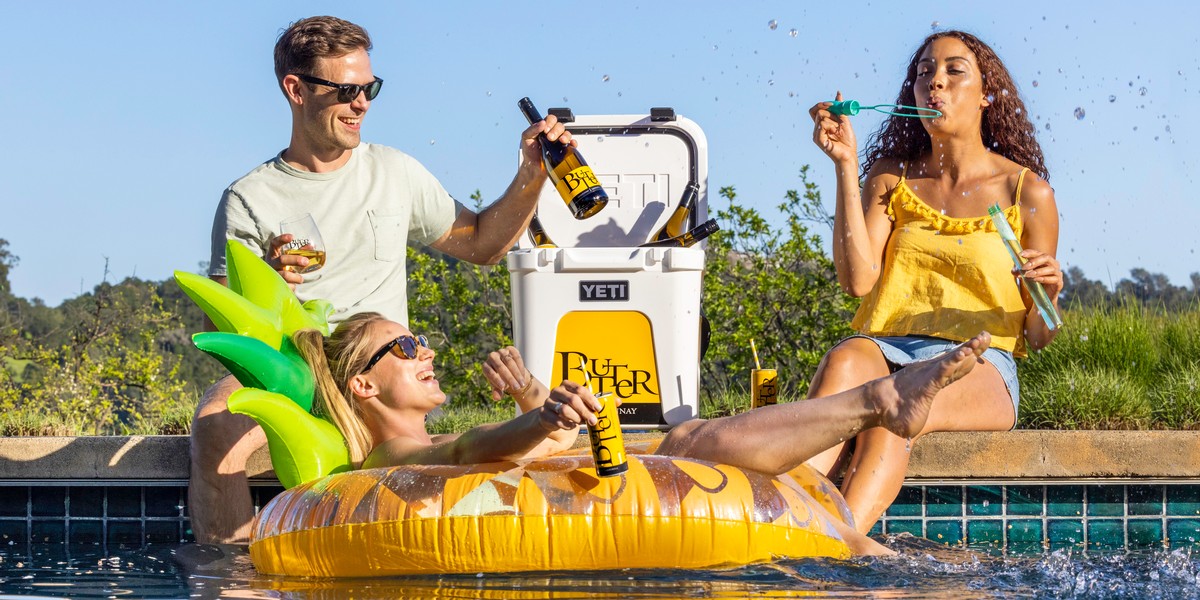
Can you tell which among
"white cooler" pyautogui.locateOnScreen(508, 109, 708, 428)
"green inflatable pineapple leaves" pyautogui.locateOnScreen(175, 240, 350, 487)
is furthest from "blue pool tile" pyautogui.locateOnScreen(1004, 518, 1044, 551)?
"green inflatable pineapple leaves" pyautogui.locateOnScreen(175, 240, 350, 487)

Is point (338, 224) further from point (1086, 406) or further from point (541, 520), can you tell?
point (1086, 406)

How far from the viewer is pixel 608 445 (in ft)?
9.89

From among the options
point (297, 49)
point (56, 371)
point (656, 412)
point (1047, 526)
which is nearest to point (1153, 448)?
point (1047, 526)

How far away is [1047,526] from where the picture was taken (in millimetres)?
4273

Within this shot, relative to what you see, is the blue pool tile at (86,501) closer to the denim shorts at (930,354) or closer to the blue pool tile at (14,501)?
the blue pool tile at (14,501)

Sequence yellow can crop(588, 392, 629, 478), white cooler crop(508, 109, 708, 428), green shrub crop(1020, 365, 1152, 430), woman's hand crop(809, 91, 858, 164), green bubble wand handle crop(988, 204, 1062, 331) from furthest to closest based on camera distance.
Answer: green shrub crop(1020, 365, 1152, 430)
white cooler crop(508, 109, 708, 428)
woman's hand crop(809, 91, 858, 164)
green bubble wand handle crop(988, 204, 1062, 331)
yellow can crop(588, 392, 629, 478)

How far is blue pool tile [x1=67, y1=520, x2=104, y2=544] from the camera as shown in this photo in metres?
4.43

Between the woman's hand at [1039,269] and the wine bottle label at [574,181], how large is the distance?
1.29m

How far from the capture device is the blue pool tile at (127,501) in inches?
174

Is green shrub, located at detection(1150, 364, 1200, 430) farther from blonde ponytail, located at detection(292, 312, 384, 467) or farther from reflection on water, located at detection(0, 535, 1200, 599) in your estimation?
blonde ponytail, located at detection(292, 312, 384, 467)

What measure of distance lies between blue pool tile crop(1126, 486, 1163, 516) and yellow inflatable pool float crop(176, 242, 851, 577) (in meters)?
1.55

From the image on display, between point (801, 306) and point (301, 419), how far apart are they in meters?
4.09

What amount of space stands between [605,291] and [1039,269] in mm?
1527

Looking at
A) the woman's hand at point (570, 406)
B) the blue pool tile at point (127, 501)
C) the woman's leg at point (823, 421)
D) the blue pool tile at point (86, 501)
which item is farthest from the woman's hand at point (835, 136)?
the blue pool tile at point (86, 501)
